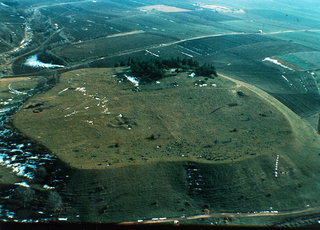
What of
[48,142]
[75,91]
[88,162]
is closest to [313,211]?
[88,162]

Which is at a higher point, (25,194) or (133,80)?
(133,80)

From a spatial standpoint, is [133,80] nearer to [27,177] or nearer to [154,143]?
[154,143]

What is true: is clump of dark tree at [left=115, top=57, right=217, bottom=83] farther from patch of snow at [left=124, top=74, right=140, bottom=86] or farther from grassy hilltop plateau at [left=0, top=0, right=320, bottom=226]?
patch of snow at [left=124, top=74, right=140, bottom=86]

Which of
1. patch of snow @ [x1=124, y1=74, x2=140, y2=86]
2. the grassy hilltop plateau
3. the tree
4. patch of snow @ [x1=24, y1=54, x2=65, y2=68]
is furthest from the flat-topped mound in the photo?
patch of snow @ [x1=24, y1=54, x2=65, y2=68]

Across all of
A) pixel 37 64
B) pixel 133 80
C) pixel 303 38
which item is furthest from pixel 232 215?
pixel 303 38

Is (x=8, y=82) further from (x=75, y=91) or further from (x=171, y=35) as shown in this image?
(x=171, y=35)
